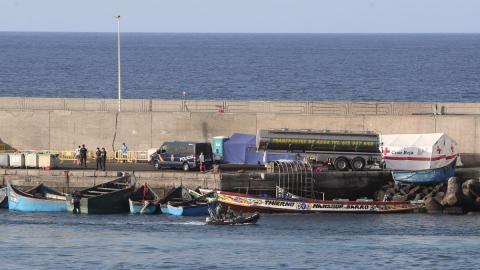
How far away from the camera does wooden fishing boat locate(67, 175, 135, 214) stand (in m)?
61.5

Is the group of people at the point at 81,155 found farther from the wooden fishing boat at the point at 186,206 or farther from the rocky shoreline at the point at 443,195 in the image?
the rocky shoreline at the point at 443,195

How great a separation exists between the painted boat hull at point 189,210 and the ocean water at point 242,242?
549 mm

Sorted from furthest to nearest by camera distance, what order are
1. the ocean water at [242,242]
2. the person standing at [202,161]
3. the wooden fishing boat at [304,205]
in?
1. the person standing at [202,161]
2. the wooden fishing boat at [304,205]
3. the ocean water at [242,242]

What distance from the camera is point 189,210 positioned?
60.9 meters

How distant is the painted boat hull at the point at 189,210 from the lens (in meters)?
60.8

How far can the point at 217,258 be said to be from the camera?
173 feet

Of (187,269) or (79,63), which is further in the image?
(79,63)

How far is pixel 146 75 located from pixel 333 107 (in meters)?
85.8

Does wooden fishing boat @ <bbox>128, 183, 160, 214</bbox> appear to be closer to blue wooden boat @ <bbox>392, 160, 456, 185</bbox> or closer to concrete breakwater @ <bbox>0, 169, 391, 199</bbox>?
concrete breakwater @ <bbox>0, 169, 391, 199</bbox>

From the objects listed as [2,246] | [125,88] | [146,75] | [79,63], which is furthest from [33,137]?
[79,63]

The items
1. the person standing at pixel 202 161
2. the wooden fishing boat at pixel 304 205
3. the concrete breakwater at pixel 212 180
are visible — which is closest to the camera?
the wooden fishing boat at pixel 304 205

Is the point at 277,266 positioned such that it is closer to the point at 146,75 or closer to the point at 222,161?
the point at 222,161

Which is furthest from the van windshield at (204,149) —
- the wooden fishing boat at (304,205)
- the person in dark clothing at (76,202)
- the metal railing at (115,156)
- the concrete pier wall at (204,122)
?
the person in dark clothing at (76,202)

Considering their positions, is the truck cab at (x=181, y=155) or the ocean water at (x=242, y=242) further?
the truck cab at (x=181, y=155)
